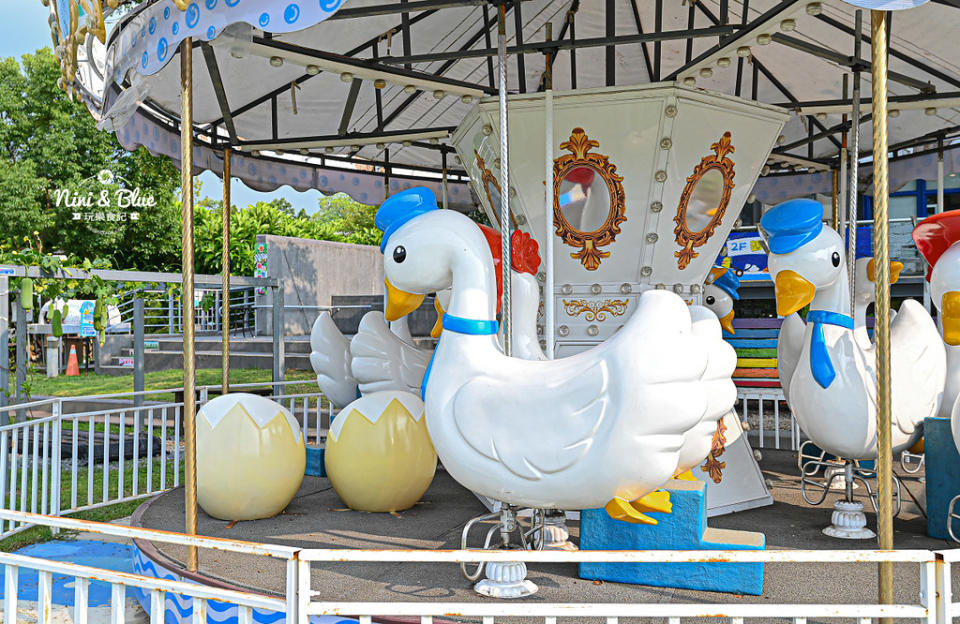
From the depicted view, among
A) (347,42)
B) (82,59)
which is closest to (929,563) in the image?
(82,59)

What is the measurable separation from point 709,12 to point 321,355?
4458 mm

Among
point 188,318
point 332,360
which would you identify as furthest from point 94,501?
point 188,318

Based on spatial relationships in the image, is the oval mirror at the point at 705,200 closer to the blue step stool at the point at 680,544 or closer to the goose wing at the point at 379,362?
the blue step stool at the point at 680,544

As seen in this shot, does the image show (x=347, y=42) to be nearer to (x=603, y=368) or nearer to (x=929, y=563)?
(x=603, y=368)

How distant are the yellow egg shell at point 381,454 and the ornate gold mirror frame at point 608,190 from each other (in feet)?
5.50

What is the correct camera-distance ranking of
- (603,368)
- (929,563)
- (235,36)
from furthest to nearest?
(235,36) < (603,368) < (929,563)

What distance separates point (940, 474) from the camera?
192 inches

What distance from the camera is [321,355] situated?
715 cm

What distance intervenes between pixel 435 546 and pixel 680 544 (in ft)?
4.90

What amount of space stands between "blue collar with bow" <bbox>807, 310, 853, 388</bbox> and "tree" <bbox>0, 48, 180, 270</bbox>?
74.8 ft

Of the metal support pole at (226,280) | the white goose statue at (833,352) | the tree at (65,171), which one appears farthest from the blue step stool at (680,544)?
the tree at (65,171)

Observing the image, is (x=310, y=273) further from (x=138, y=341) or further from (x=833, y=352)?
(x=833, y=352)

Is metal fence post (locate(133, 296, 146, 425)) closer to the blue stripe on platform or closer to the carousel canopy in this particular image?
the carousel canopy

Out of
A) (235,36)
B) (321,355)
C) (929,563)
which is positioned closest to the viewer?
(929,563)
